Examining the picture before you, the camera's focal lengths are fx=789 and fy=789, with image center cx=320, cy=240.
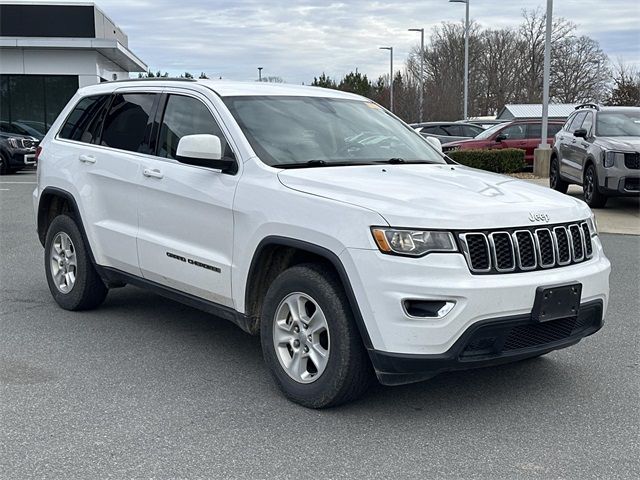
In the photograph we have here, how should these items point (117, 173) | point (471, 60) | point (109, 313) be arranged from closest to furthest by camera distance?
1. point (117, 173)
2. point (109, 313)
3. point (471, 60)

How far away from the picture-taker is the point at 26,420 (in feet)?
13.6

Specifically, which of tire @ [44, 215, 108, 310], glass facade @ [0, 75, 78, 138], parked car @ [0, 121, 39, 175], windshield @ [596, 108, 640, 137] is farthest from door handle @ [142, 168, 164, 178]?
glass facade @ [0, 75, 78, 138]

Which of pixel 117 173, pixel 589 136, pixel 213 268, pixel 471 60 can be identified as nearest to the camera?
pixel 213 268

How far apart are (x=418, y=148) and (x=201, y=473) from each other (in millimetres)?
3006

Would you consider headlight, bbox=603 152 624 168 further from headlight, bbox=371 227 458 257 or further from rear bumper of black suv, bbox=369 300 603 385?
headlight, bbox=371 227 458 257

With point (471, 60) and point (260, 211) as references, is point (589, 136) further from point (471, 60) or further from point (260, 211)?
point (471, 60)

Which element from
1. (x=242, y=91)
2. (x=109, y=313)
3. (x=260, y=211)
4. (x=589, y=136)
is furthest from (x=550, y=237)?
(x=589, y=136)

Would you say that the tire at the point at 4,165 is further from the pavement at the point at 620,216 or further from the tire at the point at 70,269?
the tire at the point at 70,269

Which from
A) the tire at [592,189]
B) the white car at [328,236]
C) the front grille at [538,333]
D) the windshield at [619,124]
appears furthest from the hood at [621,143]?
the front grille at [538,333]

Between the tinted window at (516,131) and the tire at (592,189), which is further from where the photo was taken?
the tinted window at (516,131)

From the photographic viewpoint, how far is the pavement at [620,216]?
11695 millimetres

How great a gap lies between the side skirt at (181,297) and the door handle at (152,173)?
0.75 m

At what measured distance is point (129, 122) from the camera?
5.96 m

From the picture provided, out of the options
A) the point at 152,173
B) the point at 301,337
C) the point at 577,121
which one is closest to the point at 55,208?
the point at 152,173
